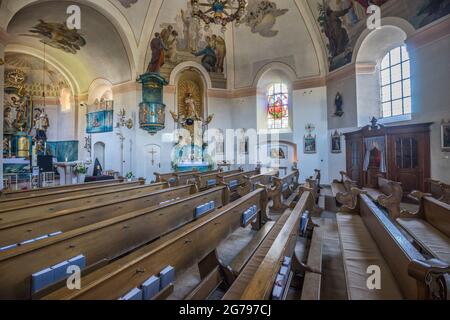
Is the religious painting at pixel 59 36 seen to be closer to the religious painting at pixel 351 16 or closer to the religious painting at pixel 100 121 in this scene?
the religious painting at pixel 100 121

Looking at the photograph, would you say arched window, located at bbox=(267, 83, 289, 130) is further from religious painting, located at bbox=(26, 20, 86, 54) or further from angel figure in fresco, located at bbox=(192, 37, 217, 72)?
religious painting, located at bbox=(26, 20, 86, 54)

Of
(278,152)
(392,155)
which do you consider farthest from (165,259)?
(278,152)

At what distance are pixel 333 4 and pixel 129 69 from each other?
8.89 metres

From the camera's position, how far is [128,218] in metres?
2.30

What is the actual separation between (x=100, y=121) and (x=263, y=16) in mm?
9509

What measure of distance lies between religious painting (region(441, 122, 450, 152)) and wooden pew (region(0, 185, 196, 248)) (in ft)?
24.3

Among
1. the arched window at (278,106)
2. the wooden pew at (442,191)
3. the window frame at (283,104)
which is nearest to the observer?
the wooden pew at (442,191)

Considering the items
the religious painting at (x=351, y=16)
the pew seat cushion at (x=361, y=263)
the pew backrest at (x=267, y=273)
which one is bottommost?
the pew seat cushion at (x=361, y=263)

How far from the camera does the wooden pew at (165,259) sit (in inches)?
48.7

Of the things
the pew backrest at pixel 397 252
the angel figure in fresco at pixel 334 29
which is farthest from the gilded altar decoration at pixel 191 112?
the pew backrest at pixel 397 252

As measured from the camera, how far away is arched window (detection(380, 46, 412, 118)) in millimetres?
7875

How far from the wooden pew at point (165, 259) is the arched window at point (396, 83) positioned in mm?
8063

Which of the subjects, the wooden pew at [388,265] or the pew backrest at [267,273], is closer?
the pew backrest at [267,273]
